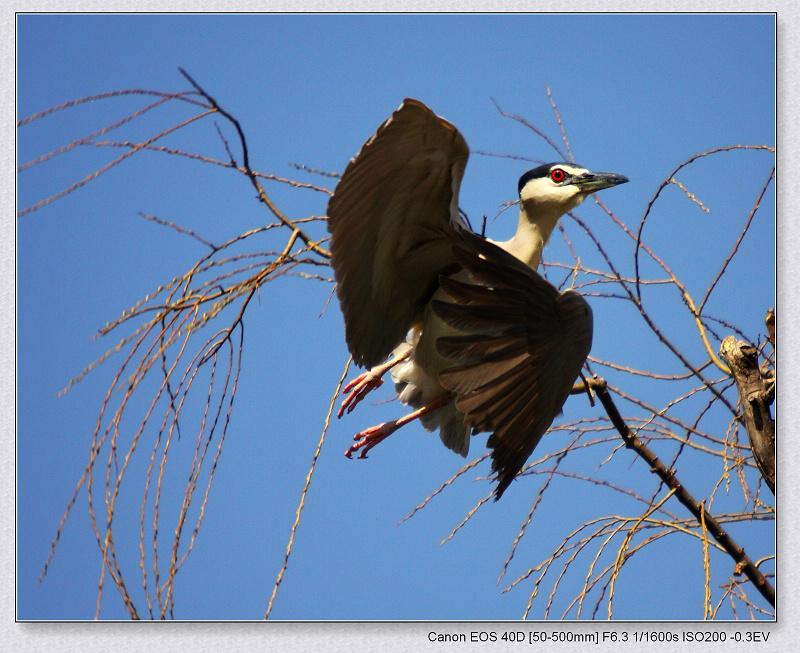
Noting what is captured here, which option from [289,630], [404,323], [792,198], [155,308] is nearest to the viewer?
[155,308]

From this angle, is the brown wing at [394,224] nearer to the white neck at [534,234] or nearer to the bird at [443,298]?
the bird at [443,298]

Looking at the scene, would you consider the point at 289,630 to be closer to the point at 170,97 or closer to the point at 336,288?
the point at 336,288

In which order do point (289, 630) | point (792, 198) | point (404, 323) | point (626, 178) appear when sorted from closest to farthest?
point (289, 630), point (792, 198), point (404, 323), point (626, 178)

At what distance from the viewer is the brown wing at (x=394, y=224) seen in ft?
5.70

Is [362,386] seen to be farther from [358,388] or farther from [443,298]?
[443,298]

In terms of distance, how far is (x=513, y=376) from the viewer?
2.02 m

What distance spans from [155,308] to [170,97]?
1.34 feet

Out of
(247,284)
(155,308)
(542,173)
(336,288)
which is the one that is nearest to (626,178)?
(542,173)

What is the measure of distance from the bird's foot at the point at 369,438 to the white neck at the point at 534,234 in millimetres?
688

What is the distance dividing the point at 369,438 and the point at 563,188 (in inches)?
38.8

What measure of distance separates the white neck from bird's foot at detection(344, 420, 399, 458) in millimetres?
688

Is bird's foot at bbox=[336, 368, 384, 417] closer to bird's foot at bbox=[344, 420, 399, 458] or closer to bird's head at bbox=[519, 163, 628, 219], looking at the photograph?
bird's foot at bbox=[344, 420, 399, 458]

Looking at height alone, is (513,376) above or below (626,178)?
below

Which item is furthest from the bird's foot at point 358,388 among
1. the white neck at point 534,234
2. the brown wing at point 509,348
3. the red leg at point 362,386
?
the white neck at point 534,234
